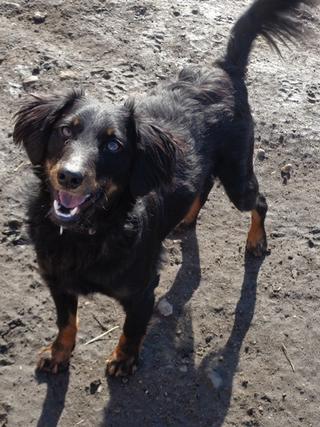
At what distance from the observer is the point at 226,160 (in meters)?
4.20

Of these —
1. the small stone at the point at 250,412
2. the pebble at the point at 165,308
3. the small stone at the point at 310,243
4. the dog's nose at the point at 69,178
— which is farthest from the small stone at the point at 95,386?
the small stone at the point at 310,243

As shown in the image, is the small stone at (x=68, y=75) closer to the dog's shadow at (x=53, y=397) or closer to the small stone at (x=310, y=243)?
the small stone at (x=310, y=243)

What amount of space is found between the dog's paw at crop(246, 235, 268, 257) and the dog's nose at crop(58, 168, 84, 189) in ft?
7.68

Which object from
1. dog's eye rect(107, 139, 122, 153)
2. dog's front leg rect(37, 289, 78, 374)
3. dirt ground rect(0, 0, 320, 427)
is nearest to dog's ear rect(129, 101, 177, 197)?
dog's eye rect(107, 139, 122, 153)

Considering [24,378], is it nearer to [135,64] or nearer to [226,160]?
[226,160]

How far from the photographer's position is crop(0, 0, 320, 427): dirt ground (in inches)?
155

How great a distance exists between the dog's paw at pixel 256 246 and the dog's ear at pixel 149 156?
1.73 meters

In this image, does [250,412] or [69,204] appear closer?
[69,204]

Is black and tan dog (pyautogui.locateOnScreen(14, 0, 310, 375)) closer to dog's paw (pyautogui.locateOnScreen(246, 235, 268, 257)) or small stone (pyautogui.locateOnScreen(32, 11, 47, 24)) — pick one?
dog's paw (pyautogui.locateOnScreen(246, 235, 268, 257))

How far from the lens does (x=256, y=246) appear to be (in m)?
4.82

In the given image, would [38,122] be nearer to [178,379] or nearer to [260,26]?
[260,26]

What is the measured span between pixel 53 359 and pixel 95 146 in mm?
1657

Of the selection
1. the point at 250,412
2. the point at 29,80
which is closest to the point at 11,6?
the point at 29,80

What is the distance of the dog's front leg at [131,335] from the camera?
3.66 m
